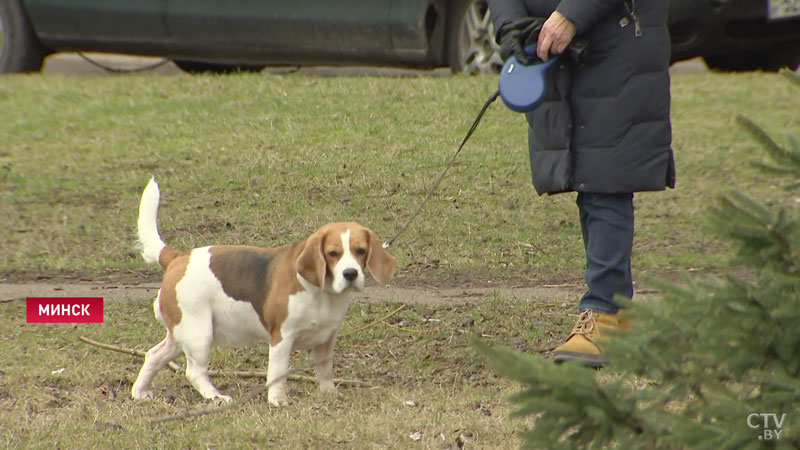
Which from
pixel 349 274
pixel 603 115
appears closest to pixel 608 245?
pixel 603 115

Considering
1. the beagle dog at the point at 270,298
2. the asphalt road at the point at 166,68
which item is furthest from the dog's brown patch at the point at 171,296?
the asphalt road at the point at 166,68

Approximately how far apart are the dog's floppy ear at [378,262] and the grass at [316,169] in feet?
7.69

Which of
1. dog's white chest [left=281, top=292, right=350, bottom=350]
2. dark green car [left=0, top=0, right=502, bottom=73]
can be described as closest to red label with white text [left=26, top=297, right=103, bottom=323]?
dog's white chest [left=281, top=292, right=350, bottom=350]

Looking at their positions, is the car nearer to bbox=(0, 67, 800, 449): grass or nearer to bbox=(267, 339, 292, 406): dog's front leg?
bbox=(0, 67, 800, 449): grass

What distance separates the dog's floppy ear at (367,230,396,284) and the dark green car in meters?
5.13

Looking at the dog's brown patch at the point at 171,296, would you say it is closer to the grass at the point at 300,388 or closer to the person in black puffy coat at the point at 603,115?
the grass at the point at 300,388

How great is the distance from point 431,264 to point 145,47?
4395mm

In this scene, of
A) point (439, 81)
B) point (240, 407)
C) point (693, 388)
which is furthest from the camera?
point (439, 81)

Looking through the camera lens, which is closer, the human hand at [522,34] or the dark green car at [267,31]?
the human hand at [522,34]

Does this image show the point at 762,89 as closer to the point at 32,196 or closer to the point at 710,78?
the point at 710,78

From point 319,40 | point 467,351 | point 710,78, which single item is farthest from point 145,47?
point 467,351

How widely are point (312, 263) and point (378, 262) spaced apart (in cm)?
25

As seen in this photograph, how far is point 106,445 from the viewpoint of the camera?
3.77 metres

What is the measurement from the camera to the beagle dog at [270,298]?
397 centimetres
